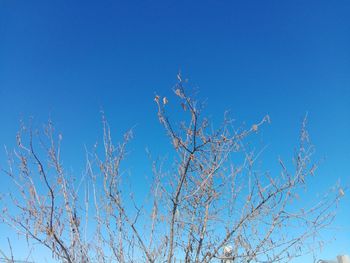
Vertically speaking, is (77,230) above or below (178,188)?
below

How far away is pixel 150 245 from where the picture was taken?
3.89m

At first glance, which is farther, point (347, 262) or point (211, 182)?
point (347, 262)

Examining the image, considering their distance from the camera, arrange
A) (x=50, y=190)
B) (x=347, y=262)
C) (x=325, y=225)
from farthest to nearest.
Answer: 1. (x=347, y=262)
2. (x=325, y=225)
3. (x=50, y=190)

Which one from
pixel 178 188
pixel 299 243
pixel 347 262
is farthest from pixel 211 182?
pixel 347 262

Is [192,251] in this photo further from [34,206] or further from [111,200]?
[34,206]

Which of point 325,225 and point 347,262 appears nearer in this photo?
point 325,225

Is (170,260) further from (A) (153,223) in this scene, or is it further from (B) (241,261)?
(B) (241,261)

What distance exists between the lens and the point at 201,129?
3.65 meters

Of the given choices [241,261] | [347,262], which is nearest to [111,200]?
[241,261]

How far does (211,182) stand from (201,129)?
62 centimetres

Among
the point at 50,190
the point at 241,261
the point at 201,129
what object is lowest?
the point at 241,261

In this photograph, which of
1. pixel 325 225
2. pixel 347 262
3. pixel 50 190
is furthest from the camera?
pixel 347 262

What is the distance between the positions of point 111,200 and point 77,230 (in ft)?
1.44

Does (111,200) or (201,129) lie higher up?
(201,129)
